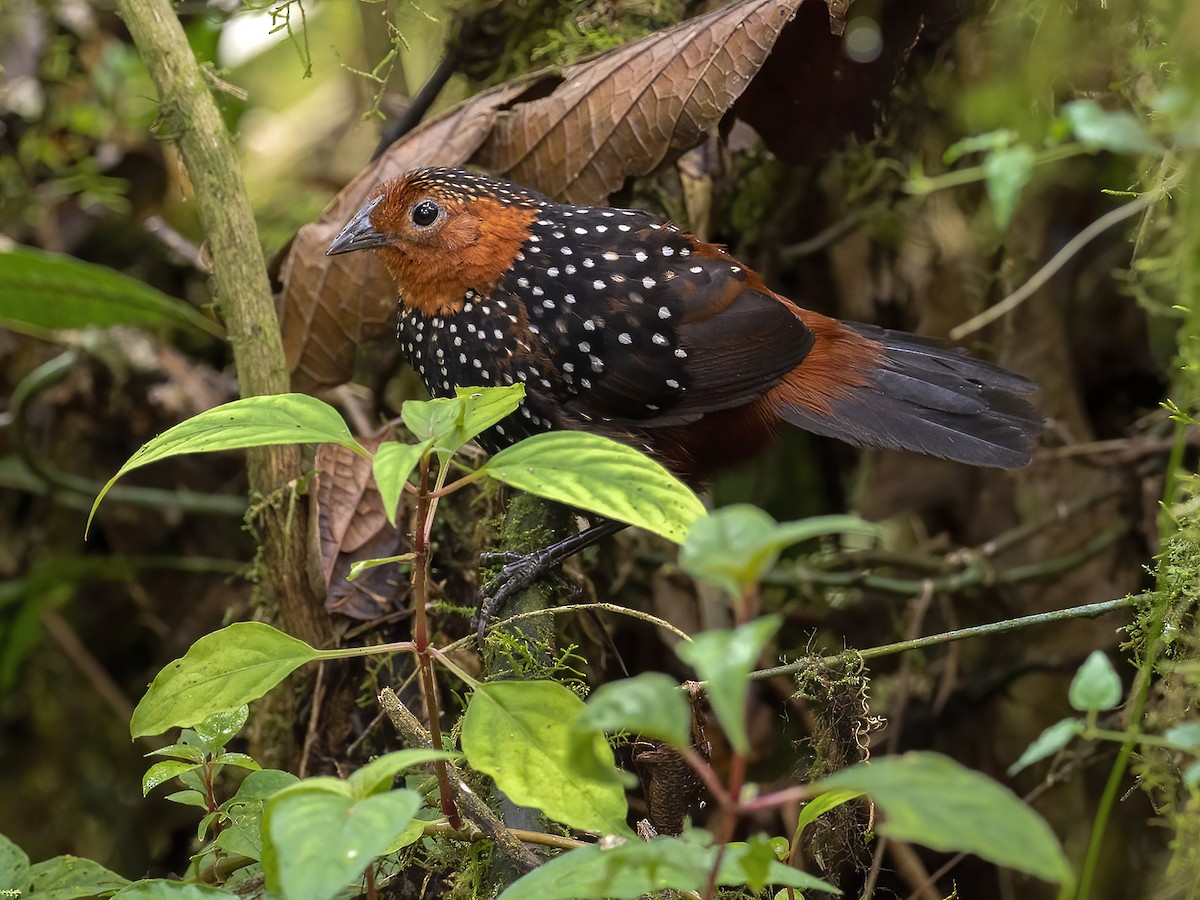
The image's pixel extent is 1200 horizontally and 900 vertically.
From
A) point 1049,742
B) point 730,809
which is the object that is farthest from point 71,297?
point 1049,742

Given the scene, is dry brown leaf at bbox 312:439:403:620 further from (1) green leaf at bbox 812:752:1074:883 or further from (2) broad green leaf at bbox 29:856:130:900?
(1) green leaf at bbox 812:752:1074:883

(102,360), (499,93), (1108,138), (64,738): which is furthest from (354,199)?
(64,738)

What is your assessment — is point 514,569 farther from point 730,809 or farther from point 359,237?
point 730,809

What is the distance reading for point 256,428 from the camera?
53.3 inches

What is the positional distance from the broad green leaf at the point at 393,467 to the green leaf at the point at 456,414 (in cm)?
4

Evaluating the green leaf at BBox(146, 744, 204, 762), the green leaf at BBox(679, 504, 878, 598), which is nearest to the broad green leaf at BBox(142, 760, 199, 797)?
the green leaf at BBox(146, 744, 204, 762)

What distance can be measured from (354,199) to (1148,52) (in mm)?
1767

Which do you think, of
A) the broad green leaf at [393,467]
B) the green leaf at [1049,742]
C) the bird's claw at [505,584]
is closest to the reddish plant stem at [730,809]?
the green leaf at [1049,742]

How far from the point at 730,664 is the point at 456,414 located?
0.55 metres

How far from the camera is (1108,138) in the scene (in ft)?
3.83

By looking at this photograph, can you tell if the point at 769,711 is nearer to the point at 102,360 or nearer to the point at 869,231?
the point at 869,231

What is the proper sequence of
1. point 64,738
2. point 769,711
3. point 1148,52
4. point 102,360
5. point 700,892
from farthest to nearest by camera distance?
point 64,738 → point 102,360 → point 769,711 → point 1148,52 → point 700,892

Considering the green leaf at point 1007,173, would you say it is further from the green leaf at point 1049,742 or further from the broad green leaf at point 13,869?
the broad green leaf at point 13,869

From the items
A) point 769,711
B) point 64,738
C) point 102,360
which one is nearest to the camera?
point 769,711
